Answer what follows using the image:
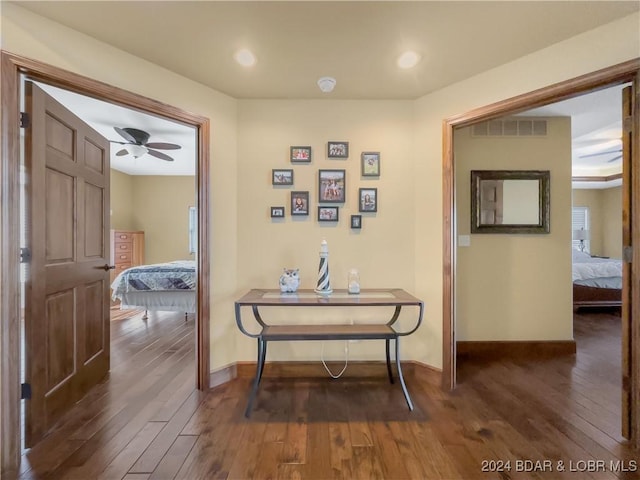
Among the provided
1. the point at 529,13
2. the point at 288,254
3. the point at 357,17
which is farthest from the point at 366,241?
the point at 529,13

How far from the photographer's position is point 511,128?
282 cm

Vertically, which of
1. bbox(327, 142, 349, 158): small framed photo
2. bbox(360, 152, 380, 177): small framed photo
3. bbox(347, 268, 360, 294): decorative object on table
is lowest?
bbox(347, 268, 360, 294): decorative object on table

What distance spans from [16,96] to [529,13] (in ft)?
8.81

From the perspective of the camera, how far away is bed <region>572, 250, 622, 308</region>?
4.23 metres

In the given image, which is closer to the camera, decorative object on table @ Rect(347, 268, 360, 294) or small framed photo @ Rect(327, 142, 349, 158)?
decorative object on table @ Rect(347, 268, 360, 294)

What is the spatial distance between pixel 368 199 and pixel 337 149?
50cm

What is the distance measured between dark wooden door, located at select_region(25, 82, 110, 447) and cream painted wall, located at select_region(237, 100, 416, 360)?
110 cm

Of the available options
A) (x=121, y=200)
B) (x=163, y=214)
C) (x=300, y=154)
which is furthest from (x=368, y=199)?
(x=121, y=200)

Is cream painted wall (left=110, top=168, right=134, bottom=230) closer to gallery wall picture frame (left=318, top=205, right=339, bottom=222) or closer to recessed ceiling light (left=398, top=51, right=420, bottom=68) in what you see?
gallery wall picture frame (left=318, top=205, right=339, bottom=222)

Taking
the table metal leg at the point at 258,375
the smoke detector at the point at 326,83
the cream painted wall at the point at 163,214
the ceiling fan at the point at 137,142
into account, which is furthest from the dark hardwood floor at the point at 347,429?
the cream painted wall at the point at 163,214

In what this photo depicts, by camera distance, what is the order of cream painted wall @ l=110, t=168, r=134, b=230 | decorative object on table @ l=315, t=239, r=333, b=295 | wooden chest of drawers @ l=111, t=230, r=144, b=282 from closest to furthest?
decorative object on table @ l=315, t=239, r=333, b=295 → wooden chest of drawers @ l=111, t=230, r=144, b=282 → cream painted wall @ l=110, t=168, r=134, b=230

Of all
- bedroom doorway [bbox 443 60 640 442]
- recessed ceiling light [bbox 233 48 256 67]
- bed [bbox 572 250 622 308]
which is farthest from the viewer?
bed [bbox 572 250 622 308]

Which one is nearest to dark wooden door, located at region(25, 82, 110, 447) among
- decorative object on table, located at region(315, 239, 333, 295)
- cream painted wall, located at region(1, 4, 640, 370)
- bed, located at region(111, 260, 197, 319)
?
cream painted wall, located at region(1, 4, 640, 370)

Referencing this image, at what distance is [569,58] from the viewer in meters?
1.72
